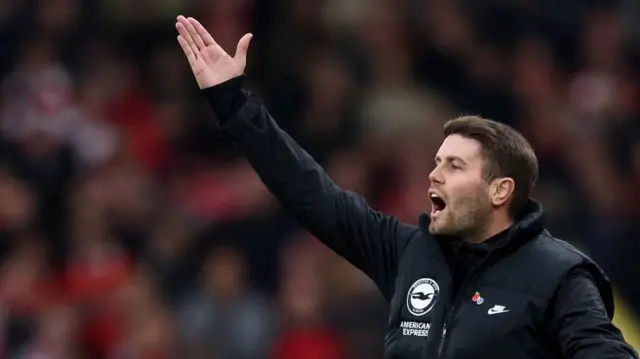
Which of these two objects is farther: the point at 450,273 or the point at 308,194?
the point at 308,194

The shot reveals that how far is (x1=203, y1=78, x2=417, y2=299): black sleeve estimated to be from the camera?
4660 millimetres

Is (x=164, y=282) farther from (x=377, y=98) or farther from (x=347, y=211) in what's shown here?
(x=347, y=211)

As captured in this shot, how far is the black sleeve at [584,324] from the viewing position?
406 centimetres

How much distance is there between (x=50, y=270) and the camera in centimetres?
890

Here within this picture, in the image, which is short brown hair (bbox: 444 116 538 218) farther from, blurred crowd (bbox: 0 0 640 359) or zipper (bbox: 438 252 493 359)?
blurred crowd (bbox: 0 0 640 359)

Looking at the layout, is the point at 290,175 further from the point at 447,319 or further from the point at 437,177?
the point at 447,319

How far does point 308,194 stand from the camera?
4715 millimetres

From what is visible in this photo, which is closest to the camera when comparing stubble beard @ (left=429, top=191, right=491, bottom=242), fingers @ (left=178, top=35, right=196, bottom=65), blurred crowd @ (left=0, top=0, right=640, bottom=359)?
stubble beard @ (left=429, top=191, right=491, bottom=242)

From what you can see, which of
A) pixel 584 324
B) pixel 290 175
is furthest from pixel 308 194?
pixel 584 324

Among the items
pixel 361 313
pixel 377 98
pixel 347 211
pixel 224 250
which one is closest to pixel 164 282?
pixel 224 250

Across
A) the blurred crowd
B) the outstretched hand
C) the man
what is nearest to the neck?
the man

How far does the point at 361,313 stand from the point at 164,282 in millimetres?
1341

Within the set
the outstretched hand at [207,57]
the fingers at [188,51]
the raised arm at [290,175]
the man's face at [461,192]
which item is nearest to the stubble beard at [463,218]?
the man's face at [461,192]

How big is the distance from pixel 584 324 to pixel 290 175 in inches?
43.0
